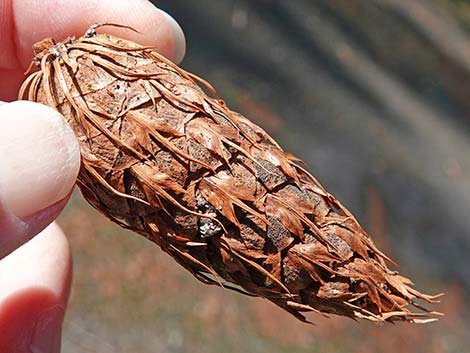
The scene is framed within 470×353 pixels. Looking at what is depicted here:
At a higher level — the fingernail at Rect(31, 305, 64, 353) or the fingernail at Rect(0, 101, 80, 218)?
the fingernail at Rect(0, 101, 80, 218)

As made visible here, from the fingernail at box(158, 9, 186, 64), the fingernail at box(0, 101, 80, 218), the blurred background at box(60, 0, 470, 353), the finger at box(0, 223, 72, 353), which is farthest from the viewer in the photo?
the blurred background at box(60, 0, 470, 353)

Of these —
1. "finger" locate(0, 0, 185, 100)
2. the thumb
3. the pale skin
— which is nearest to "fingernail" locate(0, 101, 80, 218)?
the thumb

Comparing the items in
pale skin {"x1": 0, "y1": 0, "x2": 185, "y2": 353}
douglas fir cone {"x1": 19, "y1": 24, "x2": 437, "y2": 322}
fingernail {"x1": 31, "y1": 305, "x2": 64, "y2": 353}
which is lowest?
fingernail {"x1": 31, "y1": 305, "x2": 64, "y2": 353}

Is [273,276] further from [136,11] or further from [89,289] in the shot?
[89,289]

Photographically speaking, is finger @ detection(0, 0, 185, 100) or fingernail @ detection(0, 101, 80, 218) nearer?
fingernail @ detection(0, 101, 80, 218)

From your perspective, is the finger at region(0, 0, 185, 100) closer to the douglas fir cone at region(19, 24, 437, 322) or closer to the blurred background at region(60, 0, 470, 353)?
the douglas fir cone at region(19, 24, 437, 322)

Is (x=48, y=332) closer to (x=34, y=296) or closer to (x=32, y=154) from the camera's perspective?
(x=34, y=296)

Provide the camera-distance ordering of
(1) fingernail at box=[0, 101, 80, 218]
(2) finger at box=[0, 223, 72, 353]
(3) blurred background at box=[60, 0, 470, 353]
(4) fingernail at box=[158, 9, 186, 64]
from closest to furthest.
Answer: (1) fingernail at box=[0, 101, 80, 218]
(2) finger at box=[0, 223, 72, 353]
(4) fingernail at box=[158, 9, 186, 64]
(3) blurred background at box=[60, 0, 470, 353]

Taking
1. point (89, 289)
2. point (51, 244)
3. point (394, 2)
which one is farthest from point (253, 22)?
point (51, 244)
